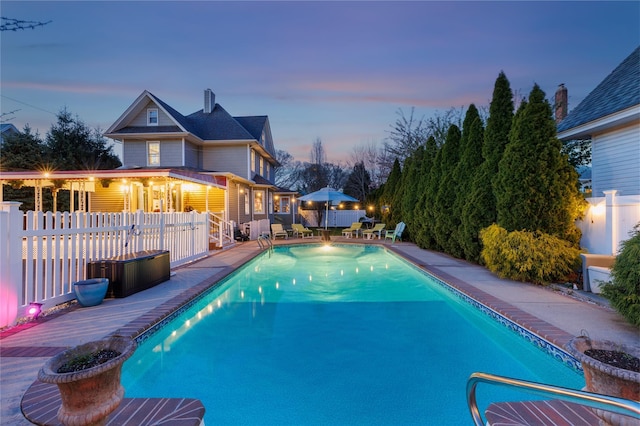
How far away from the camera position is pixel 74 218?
17.4 feet

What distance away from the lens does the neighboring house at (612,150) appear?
6.61 m

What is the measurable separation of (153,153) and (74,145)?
14.1m

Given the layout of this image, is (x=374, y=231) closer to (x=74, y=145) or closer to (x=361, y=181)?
(x=361, y=181)

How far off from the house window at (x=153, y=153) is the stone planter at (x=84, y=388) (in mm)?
17956

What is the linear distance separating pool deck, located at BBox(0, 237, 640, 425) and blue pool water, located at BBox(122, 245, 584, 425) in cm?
30

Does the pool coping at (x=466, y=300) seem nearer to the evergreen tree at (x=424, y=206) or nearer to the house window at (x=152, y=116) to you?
the evergreen tree at (x=424, y=206)

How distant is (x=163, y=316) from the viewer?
466cm

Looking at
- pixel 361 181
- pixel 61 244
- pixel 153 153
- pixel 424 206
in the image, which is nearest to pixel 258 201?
pixel 153 153

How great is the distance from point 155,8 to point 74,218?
26.3ft

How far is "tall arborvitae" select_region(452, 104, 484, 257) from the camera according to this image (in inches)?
393

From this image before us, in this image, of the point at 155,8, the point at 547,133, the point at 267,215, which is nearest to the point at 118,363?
the point at 547,133

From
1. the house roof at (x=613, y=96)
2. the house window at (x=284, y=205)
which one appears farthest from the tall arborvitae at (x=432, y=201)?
the house window at (x=284, y=205)

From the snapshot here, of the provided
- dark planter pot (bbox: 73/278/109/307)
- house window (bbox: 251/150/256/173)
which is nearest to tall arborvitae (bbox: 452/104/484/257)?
dark planter pot (bbox: 73/278/109/307)

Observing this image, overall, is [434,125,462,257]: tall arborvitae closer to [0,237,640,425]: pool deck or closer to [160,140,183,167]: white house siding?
[0,237,640,425]: pool deck
